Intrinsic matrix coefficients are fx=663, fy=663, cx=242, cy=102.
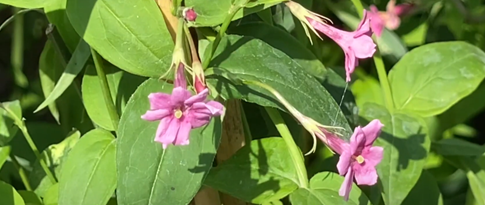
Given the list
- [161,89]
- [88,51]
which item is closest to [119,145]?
[161,89]

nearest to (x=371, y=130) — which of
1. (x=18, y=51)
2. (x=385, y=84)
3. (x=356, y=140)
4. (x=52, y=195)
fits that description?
(x=356, y=140)

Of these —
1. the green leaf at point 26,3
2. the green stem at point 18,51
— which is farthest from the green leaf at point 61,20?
the green stem at point 18,51

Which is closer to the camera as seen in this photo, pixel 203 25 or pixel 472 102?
pixel 203 25

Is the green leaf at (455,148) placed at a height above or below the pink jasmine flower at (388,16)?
below

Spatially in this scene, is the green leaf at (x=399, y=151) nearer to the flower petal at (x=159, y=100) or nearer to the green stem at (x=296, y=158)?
the green stem at (x=296, y=158)

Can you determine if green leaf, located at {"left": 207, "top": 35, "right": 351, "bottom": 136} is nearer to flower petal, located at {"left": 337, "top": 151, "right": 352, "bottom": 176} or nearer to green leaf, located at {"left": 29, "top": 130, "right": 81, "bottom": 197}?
flower petal, located at {"left": 337, "top": 151, "right": 352, "bottom": 176}

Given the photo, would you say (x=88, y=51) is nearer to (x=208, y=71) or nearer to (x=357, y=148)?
(x=208, y=71)

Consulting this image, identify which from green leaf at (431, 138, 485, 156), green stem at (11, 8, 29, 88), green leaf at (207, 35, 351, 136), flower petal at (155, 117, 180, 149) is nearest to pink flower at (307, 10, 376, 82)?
green leaf at (207, 35, 351, 136)
